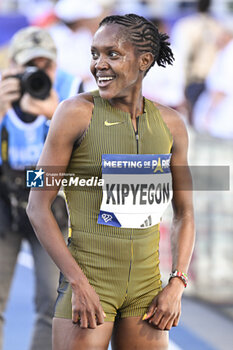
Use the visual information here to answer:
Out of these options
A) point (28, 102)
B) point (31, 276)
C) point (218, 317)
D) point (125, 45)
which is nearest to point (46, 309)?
point (28, 102)

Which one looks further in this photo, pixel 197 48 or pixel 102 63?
pixel 197 48

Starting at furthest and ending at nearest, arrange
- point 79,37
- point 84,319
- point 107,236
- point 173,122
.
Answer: point 79,37 → point 173,122 → point 107,236 → point 84,319

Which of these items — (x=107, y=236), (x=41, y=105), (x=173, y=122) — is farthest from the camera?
(x=41, y=105)

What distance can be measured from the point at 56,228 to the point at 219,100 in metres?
8.35

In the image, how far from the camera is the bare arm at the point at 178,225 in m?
2.88

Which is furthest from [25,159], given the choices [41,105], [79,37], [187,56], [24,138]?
[79,37]

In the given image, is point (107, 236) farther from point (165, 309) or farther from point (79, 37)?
point (79, 37)

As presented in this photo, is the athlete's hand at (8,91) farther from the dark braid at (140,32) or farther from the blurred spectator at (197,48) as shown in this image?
the blurred spectator at (197,48)

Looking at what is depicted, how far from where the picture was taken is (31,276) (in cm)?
850

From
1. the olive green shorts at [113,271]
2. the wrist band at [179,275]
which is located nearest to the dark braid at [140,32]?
the olive green shorts at [113,271]

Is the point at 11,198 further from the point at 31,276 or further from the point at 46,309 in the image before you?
the point at 31,276

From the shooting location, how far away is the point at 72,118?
277 centimetres

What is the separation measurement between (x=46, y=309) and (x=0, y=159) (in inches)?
33.6

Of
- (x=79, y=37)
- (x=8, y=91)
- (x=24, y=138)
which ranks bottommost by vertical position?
(x=24, y=138)
